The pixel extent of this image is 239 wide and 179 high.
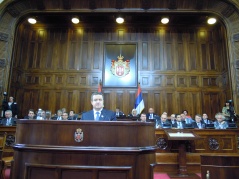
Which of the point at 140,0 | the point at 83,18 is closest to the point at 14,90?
the point at 83,18

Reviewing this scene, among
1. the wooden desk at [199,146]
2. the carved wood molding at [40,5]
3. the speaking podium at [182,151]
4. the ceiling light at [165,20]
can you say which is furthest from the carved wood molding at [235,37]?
the carved wood molding at [40,5]

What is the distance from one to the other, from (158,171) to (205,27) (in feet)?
25.3

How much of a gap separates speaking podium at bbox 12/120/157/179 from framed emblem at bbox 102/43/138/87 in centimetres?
725

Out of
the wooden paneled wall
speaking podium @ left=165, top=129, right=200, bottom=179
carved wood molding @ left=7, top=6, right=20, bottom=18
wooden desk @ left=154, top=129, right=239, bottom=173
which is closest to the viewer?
speaking podium @ left=165, top=129, right=200, bottom=179

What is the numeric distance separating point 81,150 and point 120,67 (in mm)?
7664

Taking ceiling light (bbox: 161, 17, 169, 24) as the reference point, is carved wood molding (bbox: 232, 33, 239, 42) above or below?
below

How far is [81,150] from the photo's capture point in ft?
6.80

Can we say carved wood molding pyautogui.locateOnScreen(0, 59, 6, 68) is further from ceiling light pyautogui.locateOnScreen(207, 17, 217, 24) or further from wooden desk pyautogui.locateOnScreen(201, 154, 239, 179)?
ceiling light pyautogui.locateOnScreen(207, 17, 217, 24)

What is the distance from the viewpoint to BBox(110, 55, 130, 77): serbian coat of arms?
9.52 meters

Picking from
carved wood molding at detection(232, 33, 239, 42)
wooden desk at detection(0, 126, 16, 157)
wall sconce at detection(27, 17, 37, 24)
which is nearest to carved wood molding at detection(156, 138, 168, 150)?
wooden desk at detection(0, 126, 16, 157)

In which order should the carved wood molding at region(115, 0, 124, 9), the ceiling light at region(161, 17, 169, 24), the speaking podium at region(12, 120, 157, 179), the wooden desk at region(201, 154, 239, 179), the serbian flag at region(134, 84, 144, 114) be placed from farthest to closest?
1. the ceiling light at region(161, 17, 169, 24)
2. the serbian flag at region(134, 84, 144, 114)
3. the carved wood molding at region(115, 0, 124, 9)
4. the wooden desk at region(201, 154, 239, 179)
5. the speaking podium at region(12, 120, 157, 179)

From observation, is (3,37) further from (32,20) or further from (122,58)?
(122,58)

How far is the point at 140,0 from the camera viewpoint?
26.7 ft

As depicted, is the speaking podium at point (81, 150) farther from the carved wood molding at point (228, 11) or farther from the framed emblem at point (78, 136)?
the carved wood molding at point (228, 11)
